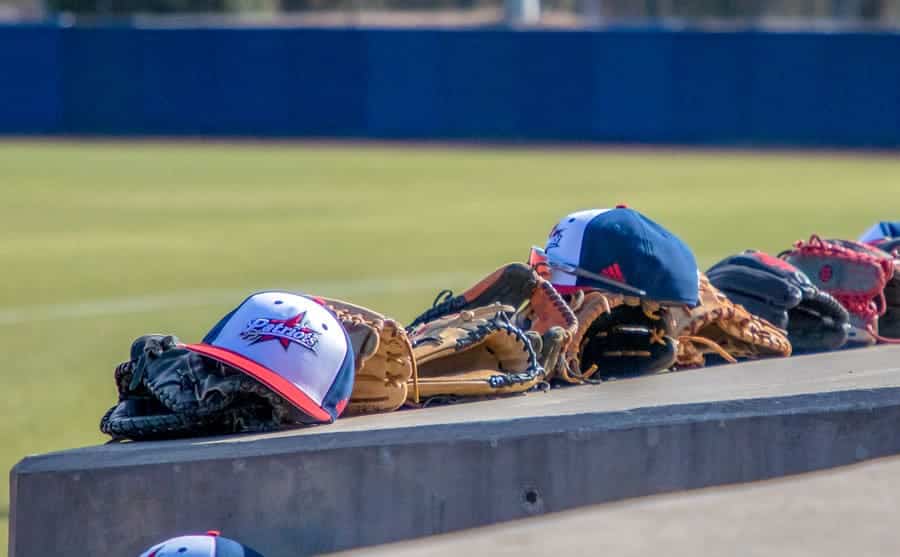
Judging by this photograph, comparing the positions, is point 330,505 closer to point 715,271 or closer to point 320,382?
point 320,382

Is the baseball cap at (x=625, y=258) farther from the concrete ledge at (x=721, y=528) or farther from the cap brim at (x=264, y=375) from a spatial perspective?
the concrete ledge at (x=721, y=528)

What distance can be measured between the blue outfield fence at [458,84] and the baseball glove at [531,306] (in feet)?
75.0

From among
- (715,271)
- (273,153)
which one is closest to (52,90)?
(273,153)

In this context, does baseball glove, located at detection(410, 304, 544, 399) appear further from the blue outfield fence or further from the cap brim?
the blue outfield fence

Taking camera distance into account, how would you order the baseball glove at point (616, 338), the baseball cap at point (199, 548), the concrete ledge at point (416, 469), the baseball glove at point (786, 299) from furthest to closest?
the baseball glove at point (786, 299)
the baseball glove at point (616, 338)
the concrete ledge at point (416, 469)
the baseball cap at point (199, 548)

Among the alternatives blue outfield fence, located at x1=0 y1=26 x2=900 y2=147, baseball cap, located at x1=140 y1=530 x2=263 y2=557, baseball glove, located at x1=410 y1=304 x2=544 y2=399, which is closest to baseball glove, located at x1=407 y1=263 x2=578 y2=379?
baseball glove, located at x1=410 y1=304 x2=544 y2=399

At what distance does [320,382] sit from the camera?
11.9ft

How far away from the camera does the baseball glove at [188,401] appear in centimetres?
355

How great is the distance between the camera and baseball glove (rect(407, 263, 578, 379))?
4266 millimetres

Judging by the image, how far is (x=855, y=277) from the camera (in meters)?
5.11

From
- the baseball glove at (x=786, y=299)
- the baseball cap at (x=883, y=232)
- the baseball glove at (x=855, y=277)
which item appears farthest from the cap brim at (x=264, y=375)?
the baseball cap at (x=883, y=232)

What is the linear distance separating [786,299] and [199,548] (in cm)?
260

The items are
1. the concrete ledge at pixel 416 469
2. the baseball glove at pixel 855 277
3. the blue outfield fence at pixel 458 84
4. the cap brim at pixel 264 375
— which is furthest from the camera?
the blue outfield fence at pixel 458 84

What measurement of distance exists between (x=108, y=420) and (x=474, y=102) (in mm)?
25045
